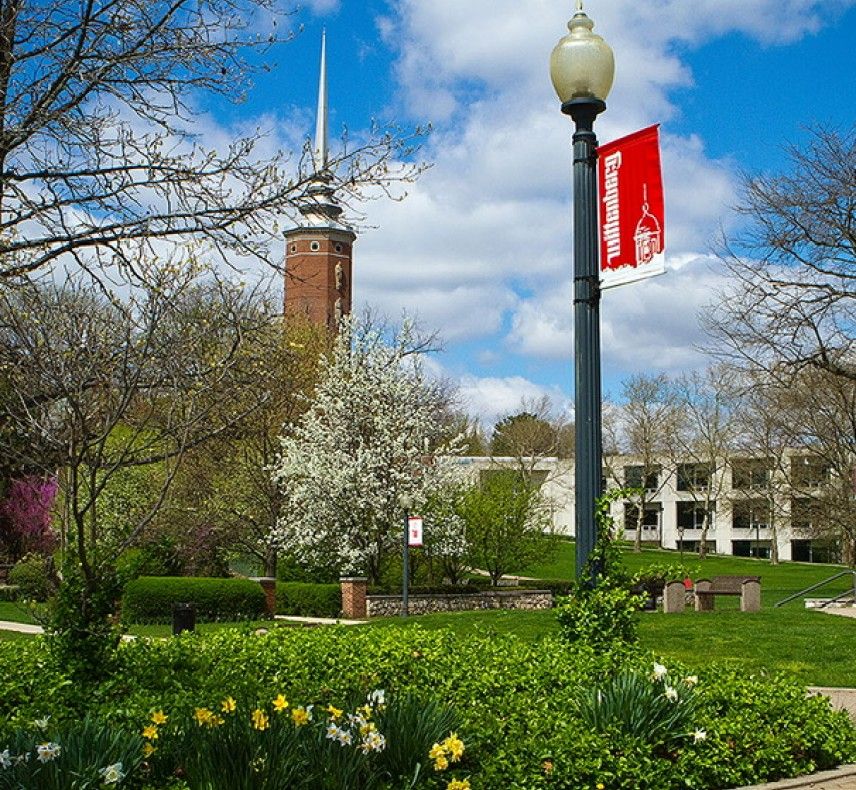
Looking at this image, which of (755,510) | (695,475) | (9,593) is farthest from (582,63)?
(695,475)

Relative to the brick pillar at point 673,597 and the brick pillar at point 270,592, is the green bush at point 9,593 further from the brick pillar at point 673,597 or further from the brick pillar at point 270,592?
the brick pillar at point 673,597

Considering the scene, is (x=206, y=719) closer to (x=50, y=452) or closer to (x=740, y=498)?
(x=50, y=452)

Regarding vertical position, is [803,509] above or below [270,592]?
above

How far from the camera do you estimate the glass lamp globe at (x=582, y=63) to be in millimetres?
7512

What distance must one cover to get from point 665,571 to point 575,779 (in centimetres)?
254

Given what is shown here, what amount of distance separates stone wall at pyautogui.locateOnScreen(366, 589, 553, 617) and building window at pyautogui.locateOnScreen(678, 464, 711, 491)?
126 ft

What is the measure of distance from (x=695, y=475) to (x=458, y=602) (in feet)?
140

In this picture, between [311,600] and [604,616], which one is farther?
[311,600]

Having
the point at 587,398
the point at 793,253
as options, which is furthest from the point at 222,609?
the point at 587,398

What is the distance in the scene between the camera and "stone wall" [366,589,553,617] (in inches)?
1028

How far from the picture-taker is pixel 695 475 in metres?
67.1

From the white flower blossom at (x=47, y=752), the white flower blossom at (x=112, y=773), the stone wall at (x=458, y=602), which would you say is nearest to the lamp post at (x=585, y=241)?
the white flower blossom at (x=112, y=773)

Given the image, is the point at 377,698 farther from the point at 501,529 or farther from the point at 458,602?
the point at 501,529

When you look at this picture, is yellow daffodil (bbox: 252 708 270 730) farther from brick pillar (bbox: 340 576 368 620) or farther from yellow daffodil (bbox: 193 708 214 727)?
brick pillar (bbox: 340 576 368 620)
